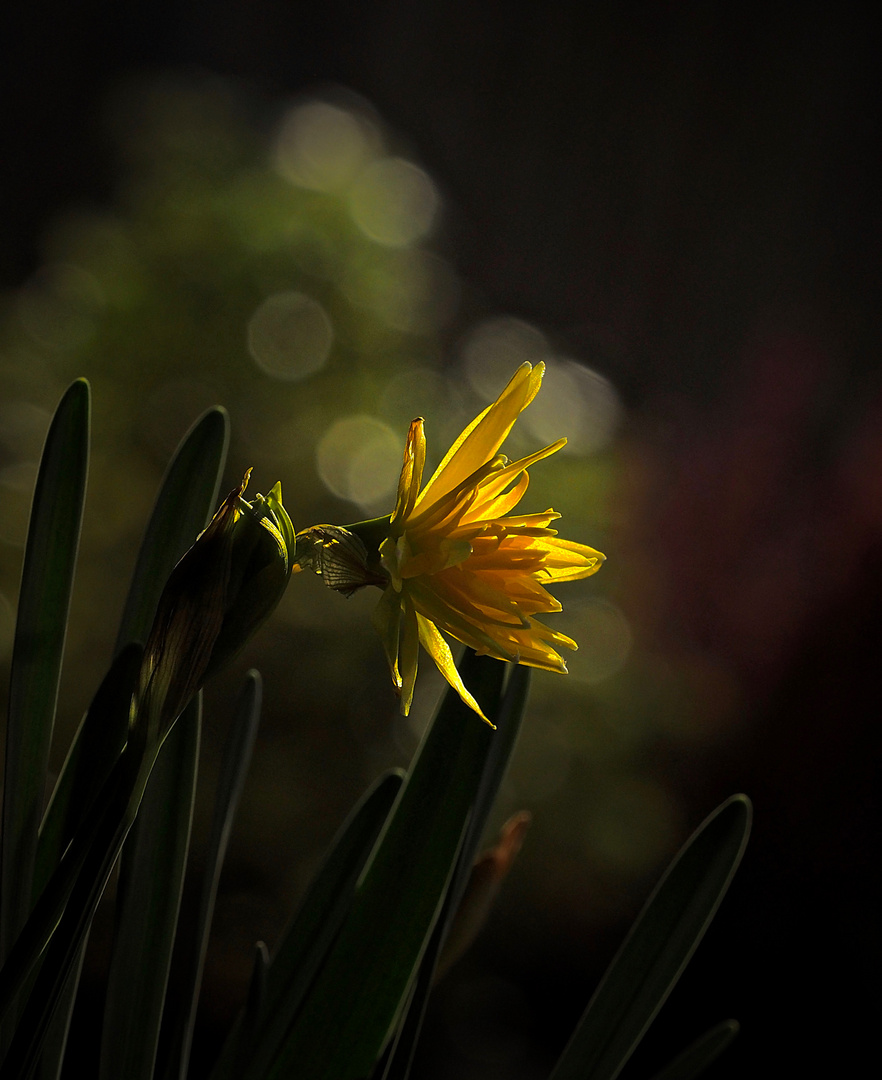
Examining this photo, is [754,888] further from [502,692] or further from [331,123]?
[331,123]

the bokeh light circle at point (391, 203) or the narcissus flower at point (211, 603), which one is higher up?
the bokeh light circle at point (391, 203)

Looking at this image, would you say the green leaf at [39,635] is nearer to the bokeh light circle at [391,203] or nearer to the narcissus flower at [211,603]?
the narcissus flower at [211,603]

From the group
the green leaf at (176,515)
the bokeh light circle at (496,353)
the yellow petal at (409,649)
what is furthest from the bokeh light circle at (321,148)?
the yellow petal at (409,649)

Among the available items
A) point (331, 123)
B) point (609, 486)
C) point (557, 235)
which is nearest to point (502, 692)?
point (609, 486)

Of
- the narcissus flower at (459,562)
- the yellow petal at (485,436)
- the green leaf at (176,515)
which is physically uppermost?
the yellow petal at (485,436)

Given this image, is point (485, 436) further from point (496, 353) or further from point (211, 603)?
point (496, 353)

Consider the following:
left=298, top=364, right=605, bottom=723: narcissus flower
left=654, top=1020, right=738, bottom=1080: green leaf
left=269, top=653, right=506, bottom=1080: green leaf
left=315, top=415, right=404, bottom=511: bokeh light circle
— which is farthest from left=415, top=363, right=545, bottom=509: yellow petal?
left=315, top=415, right=404, bottom=511: bokeh light circle

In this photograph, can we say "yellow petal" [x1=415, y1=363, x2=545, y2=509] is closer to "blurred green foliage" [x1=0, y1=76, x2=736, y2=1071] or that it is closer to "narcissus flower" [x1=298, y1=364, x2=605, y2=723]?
"narcissus flower" [x1=298, y1=364, x2=605, y2=723]
